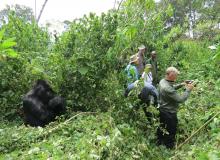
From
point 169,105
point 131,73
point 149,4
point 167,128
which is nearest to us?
point 169,105

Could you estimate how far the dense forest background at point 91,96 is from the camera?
17.7 ft

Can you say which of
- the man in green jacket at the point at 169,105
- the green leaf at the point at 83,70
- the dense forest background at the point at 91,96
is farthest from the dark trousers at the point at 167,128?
the green leaf at the point at 83,70

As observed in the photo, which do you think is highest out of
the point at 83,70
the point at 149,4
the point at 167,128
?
the point at 149,4

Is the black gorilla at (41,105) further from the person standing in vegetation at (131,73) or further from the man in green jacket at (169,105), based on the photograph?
the man in green jacket at (169,105)

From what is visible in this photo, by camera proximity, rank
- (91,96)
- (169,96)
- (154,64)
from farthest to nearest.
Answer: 1. (154,64)
2. (91,96)
3. (169,96)

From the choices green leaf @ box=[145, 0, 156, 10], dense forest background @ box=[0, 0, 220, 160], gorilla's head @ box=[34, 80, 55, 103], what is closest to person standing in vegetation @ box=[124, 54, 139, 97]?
→ dense forest background @ box=[0, 0, 220, 160]

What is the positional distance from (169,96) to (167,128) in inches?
23.7

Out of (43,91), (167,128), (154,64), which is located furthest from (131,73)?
(154,64)

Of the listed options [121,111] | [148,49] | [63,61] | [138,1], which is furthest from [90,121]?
[148,49]

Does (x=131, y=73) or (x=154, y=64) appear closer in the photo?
(x=131, y=73)

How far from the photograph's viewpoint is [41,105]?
7465 millimetres

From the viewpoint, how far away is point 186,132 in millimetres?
7020

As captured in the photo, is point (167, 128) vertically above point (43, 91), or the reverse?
point (43, 91)

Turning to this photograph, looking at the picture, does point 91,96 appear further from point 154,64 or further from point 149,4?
point 154,64
